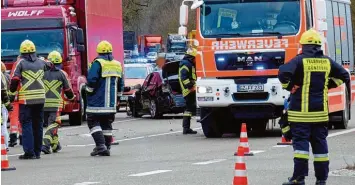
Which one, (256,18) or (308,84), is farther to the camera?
(256,18)

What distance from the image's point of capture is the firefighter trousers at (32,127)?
1800 cm

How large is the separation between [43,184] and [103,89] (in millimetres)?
4888

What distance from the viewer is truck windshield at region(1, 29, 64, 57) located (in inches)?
1159

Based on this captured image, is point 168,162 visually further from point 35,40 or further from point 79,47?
point 79,47

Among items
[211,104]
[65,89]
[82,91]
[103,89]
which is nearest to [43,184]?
[103,89]

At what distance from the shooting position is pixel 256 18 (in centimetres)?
2122

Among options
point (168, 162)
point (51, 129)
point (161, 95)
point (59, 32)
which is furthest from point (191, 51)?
point (161, 95)

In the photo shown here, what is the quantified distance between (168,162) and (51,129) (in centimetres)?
364

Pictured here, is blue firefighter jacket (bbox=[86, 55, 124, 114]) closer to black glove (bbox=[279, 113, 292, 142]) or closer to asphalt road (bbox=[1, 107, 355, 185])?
asphalt road (bbox=[1, 107, 355, 185])

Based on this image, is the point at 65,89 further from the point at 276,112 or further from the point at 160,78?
the point at 160,78

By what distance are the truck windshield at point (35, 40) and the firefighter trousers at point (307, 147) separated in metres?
17.8

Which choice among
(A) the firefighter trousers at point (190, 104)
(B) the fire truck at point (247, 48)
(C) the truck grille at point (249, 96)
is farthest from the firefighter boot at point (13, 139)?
(C) the truck grille at point (249, 96)

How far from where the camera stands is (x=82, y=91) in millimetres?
31078

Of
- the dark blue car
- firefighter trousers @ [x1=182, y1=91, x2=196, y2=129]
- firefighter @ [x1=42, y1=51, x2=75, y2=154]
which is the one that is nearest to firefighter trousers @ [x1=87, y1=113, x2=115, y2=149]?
firefighter @ [x1=42, y1=51, x2=75, y2=154]
